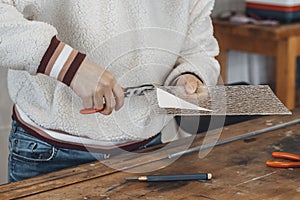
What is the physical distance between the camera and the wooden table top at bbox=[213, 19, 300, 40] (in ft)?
7.95

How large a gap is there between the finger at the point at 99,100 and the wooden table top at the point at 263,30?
1.49 m

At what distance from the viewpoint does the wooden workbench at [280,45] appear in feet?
7.97

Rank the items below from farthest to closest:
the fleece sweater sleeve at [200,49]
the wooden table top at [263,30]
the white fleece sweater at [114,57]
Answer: the wooden table top at [263,30], the fleece sweater sleeve at [200,49], the white fleece sweater at [114,57]

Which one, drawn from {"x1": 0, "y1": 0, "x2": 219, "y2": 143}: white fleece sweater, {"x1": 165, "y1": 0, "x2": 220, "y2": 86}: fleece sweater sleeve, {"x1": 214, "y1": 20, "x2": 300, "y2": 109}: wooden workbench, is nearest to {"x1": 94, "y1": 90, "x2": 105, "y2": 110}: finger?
{"x1": 0, "y1": 0, "x2": 219, "y2": 143}: white fleece sweater

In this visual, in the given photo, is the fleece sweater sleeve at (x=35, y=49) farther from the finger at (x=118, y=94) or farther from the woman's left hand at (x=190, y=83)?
the woman's left hand at (x=190, y=83)

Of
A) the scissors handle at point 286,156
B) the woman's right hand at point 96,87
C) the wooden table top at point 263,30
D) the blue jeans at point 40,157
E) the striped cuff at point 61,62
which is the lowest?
the blue jeans at point 40,157

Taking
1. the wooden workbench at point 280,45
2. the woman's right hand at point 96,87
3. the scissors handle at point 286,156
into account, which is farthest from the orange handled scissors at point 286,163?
the wooden workbench at point 280,45

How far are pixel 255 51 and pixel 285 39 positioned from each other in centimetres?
15

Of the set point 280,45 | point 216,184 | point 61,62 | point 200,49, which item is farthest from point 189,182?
point 280,45

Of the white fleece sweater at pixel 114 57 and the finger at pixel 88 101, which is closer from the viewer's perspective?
the finger at pixel 88 101

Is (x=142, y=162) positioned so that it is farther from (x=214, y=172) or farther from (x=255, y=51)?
(x=255, y=51)

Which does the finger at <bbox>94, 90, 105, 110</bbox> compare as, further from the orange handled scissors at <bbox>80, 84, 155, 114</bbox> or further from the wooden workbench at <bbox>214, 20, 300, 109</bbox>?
the wooden workbench at <bbox>214, 20, 300, 109</bbox>

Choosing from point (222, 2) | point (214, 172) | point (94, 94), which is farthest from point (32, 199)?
point (222, 2)

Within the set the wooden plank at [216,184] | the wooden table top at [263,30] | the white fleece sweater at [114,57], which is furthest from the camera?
the wooden table top at [263,30]
